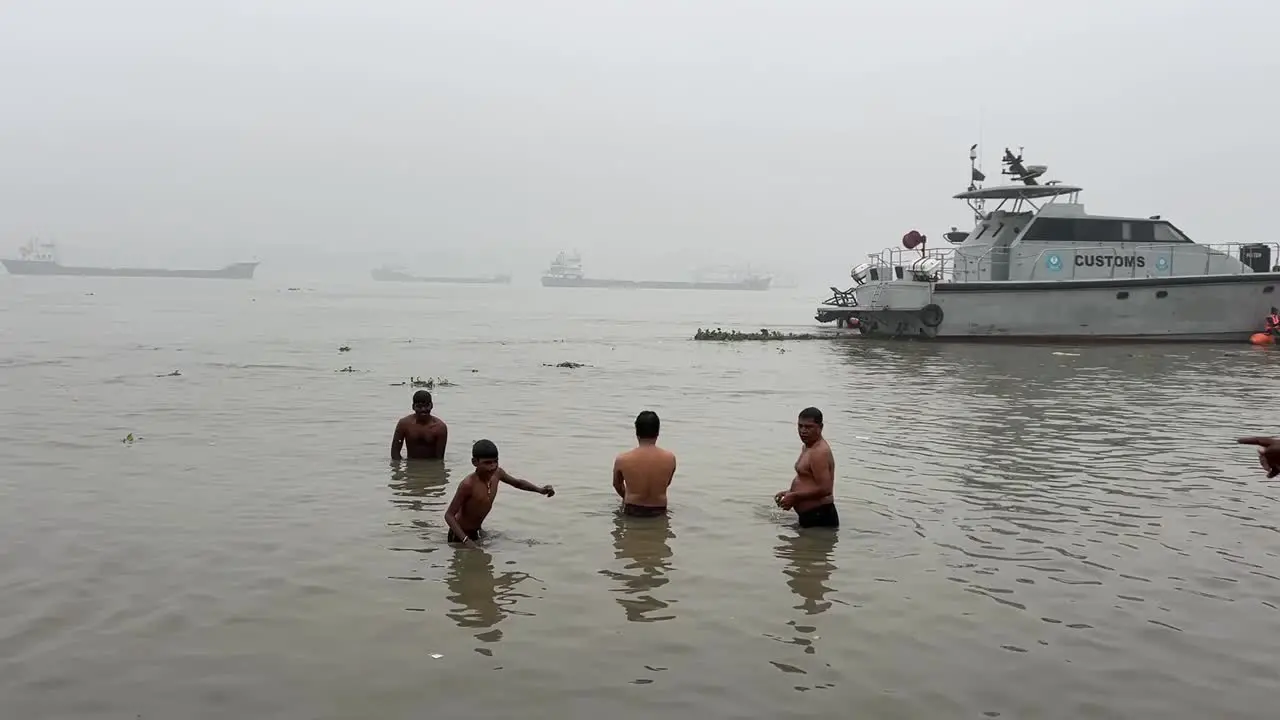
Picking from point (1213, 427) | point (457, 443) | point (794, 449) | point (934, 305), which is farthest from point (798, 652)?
point (934, 305)

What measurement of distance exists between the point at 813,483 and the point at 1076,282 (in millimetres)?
23686

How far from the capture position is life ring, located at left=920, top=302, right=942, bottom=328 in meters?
30.5

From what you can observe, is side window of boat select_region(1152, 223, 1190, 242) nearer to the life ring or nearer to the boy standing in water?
the life ring

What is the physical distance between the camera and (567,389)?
63.5 ft

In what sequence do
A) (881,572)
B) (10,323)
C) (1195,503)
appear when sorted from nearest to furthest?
1. (881,572)
2. (1195,503)
3. (10,323)

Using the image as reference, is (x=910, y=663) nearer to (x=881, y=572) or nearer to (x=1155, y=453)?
(x=881, y=572)

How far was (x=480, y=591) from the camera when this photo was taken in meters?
6.56

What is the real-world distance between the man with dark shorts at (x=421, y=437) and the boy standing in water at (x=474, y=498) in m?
3.44

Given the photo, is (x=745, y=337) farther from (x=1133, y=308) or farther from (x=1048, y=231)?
(x=1133, y=308)

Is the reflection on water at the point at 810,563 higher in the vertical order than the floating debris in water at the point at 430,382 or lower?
lower

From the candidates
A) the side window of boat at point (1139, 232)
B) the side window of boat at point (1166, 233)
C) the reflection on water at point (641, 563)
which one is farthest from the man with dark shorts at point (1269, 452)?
the side window of boat at point (1166, 233)

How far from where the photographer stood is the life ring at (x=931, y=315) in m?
30.5

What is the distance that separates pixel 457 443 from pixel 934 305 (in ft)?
70.2

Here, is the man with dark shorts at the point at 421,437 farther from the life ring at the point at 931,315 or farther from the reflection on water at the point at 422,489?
the life ring at the point at 931,315
